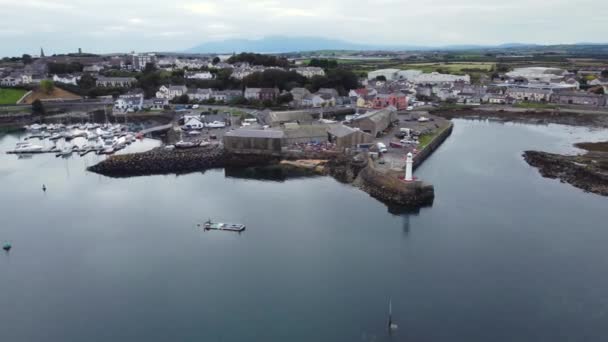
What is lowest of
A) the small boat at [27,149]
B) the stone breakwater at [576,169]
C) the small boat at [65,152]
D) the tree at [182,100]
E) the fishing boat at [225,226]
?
the fishing boat at [225,226]

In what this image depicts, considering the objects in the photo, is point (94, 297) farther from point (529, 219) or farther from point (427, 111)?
point (427, 111)

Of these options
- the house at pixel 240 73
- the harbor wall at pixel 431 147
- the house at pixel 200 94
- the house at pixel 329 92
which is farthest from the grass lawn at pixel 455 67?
the house at pixel 200 94

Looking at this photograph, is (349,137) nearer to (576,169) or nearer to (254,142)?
(254,142)

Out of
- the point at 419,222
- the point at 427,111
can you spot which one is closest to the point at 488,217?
the point at 419,222

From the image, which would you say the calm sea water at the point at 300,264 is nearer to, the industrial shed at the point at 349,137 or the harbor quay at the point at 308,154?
the harbor quay at the point at 308,154

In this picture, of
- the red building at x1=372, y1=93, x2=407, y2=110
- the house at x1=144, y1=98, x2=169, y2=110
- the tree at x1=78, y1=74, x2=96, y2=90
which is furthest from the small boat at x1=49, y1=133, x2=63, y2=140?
the red building at x1=372, y1=93, x2=407, y2=110

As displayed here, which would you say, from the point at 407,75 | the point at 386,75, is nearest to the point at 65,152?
the point at 386,75
